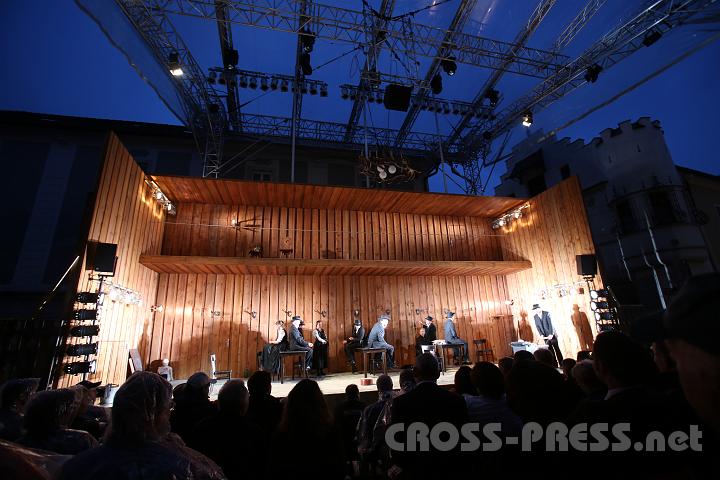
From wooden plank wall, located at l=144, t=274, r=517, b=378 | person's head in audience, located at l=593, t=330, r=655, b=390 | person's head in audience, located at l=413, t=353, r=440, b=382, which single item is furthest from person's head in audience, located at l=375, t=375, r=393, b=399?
wooden plank wall, located at l=144, t=274, r=517, b=378

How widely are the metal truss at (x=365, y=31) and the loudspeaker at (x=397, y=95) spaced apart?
3.43 ft

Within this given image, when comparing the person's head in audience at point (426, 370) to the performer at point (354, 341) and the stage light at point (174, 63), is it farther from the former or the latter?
the stage light at point (174, 63)

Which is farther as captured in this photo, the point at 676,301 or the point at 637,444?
the point at 637,444

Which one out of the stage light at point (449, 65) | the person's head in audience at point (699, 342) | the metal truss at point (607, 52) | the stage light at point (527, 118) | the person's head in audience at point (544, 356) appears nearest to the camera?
the person's head in audience at point (699, 342)

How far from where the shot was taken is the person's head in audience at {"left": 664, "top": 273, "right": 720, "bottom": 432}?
23.0 inches

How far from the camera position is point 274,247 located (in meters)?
11.2

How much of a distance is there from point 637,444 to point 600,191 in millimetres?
18901

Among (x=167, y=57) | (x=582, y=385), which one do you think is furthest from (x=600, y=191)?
(x=167, y=57)

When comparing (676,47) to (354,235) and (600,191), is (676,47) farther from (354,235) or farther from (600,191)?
(354,235)

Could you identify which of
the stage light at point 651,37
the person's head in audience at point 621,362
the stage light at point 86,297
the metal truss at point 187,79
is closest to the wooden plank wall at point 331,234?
the metal truss at point 187,79

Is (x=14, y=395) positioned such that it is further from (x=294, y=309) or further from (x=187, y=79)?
(x=187, y=79)

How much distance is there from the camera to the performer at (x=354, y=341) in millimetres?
10141

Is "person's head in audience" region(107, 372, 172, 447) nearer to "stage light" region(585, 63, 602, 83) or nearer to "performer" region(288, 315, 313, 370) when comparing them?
"performer" region(288, 315, 313, 370)

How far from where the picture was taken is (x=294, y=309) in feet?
35.6
